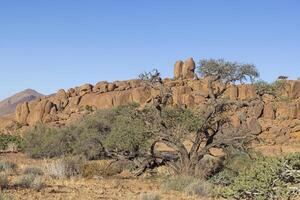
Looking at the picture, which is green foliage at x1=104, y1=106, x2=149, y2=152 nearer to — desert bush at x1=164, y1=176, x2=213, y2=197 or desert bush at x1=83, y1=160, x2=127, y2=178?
desert bush at x1=83, y1=160, x2=127, y2=178

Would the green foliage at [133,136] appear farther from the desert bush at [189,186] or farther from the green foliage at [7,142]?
the green foliage at [7,142]

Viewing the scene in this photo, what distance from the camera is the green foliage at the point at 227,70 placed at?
21094 millimetres

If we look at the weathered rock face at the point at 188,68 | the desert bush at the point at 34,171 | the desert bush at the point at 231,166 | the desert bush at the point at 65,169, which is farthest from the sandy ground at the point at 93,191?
the weathered rock face at the point at 188,68

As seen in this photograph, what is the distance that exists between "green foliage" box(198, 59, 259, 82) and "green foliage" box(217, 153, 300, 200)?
13.2 metres

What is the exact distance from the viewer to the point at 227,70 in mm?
21625

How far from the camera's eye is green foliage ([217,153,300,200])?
6.57m

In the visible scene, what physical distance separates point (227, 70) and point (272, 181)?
594 inches

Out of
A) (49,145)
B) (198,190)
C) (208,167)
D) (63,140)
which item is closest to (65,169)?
(198,190)

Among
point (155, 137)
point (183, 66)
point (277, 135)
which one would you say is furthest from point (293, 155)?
point (183, 66)

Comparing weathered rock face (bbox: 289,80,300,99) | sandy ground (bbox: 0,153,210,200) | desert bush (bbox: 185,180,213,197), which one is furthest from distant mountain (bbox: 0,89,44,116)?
desert bush (bbox: 185,180,213,197)

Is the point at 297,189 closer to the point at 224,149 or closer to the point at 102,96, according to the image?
the point at 224,149

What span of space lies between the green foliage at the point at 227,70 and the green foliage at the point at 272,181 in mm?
13151

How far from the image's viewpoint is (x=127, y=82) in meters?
71.8

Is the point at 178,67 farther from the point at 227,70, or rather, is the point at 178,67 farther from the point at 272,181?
the point at 272,181
